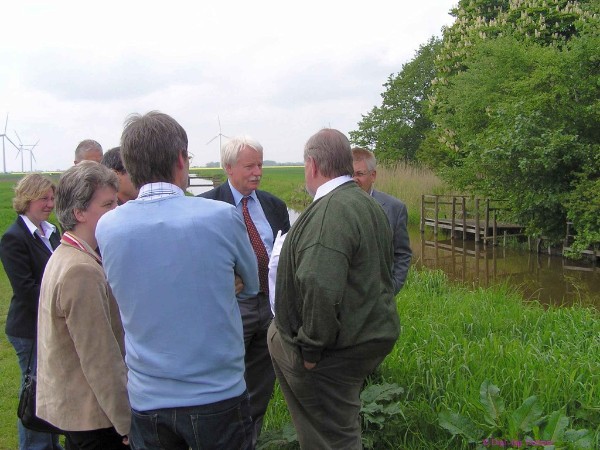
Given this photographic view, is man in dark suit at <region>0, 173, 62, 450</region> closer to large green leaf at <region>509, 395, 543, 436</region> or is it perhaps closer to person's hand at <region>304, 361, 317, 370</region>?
person's hand at <region>304, 361, 317, 370</region>

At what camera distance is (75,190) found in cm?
242

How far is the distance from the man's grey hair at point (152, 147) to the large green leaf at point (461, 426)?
84.5 inches

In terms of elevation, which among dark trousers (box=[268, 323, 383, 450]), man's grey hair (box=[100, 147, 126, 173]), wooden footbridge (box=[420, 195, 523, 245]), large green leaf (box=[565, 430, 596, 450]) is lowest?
wooden footbridge (box=[420, 195, 523, 245])

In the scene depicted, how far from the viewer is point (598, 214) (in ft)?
49.7

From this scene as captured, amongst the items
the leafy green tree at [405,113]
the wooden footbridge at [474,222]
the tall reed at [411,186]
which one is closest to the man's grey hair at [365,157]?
the wooden footbridge at [474,222]

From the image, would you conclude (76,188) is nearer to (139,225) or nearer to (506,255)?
(139,225)

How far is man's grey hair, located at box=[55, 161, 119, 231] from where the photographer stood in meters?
2.42

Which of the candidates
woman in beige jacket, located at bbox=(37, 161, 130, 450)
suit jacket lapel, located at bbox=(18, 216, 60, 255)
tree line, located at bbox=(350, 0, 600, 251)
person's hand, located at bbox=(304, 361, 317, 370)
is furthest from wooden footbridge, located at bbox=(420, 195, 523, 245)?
woman in beige jacket, located at bbox=(37, 161, 130, 450)

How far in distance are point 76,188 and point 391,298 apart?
1390 mm

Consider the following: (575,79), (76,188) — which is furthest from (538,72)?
(76,188)

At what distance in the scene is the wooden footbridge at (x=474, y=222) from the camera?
20.8m

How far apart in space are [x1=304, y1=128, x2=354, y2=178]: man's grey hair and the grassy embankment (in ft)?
5.50

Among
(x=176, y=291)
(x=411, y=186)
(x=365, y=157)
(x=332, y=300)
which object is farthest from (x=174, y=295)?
(x=411, y=186)

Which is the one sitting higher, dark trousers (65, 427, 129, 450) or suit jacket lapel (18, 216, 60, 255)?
suit jacket lapel (18, 216, 60, 255)
